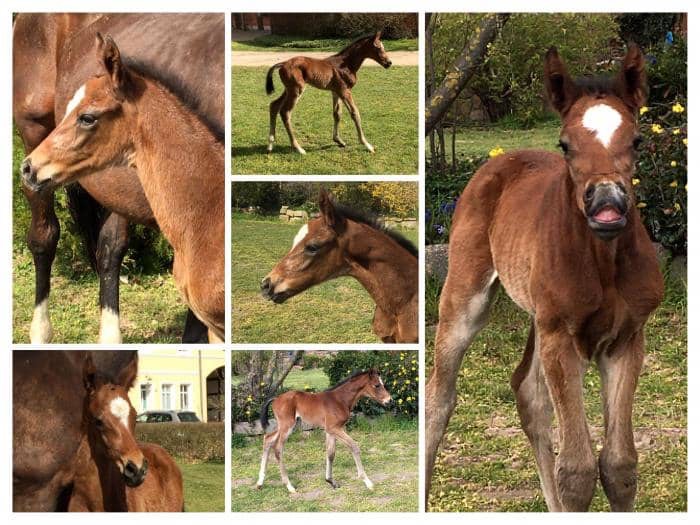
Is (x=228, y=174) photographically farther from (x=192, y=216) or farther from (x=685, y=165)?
(x=685, y=165)

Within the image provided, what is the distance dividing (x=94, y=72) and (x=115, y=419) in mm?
1973

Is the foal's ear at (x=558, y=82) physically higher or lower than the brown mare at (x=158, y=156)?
higher

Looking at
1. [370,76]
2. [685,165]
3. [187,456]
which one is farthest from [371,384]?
[685,165]

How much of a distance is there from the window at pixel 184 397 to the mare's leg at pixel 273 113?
1410 millimetres

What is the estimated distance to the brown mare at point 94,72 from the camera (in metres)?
6.57

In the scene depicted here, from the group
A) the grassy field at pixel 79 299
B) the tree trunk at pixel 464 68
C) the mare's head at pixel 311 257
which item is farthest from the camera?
the tree trunk at pixel 464 68

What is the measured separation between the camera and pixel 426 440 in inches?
259

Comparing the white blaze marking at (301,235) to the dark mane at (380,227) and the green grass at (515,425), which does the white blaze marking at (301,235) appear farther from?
the green grass at (515,425)

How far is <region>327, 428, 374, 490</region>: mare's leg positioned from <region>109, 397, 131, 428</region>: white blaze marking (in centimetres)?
113

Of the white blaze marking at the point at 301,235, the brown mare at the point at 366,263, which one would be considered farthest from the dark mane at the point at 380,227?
the white blaze marking at the point at 301,235

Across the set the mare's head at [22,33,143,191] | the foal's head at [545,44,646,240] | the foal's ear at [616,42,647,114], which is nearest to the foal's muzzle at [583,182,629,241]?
the foal's head at [545,44,646,240]

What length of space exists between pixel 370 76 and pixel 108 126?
1.48 metres

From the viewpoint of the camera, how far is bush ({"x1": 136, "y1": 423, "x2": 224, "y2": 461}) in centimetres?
655

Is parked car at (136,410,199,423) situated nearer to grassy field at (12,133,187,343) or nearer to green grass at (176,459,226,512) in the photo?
green grass at (176,459,226,512)
